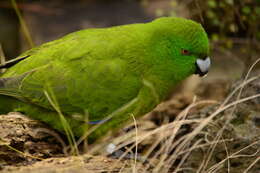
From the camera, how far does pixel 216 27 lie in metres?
4.54

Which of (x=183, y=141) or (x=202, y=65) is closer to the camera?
(x=183, y=141)

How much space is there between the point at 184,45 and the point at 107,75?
54 centimetres

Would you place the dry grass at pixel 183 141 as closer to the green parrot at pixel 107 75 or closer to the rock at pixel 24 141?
the green parrot at pixel 107 75

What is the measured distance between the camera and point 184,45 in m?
2.65

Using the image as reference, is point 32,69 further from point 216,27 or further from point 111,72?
point 216,27

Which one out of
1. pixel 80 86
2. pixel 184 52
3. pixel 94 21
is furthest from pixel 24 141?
pixel 94 21

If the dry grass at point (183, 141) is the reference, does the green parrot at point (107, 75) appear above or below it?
above

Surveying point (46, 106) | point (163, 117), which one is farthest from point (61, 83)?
point (163, 117)

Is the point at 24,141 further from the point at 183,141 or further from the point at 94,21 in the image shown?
the point at 94,21

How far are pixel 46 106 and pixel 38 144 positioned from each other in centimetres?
25

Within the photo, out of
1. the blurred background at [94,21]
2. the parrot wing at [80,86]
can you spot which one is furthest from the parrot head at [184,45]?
the blurred background at [94,21]

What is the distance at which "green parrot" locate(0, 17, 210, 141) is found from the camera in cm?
263

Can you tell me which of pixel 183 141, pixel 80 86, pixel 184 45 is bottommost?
pixel 183 141

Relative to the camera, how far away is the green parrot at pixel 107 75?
2.63 m
